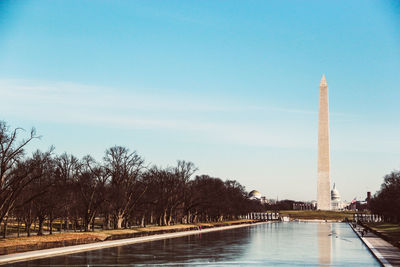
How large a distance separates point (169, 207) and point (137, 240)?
127 ft

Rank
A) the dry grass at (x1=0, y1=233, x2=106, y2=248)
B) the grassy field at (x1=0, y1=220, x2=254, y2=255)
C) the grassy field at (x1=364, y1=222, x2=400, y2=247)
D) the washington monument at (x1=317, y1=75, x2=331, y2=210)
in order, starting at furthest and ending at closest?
the washington monument at (x1=317, y1=75, x2=331, y2=210) → the grassy field at (x1=364, y1=222, x2=400, y2=247) → the dry grass at (x1=0, y1=233, x2=106, y2=248) → the grassy field at (x1=0, y1=220, x2=254, y2=255)

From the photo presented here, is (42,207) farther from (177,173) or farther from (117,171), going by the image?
(177,173)

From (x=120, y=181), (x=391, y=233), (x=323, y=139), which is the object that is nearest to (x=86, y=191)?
(x=120, y=181)

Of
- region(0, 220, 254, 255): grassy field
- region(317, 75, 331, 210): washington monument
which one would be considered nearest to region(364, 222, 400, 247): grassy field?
region(0, 220, 254, 255): grassy field

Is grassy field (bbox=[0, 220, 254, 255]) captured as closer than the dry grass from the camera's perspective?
Yes

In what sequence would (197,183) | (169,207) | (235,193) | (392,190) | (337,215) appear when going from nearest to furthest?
(392,190)
(169,207)
(197,183)
(235,193)
(337,215)

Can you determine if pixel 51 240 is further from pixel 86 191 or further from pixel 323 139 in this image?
pixel 323 139

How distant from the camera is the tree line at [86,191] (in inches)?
1850

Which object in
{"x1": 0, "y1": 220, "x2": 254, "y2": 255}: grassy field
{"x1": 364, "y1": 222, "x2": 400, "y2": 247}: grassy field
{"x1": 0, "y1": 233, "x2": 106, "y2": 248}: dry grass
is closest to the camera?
{"x1": 0, "y1": 220, "x2": 254, "y2": 255}: grassy field

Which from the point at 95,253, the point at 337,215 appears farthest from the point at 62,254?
the point at 337,215

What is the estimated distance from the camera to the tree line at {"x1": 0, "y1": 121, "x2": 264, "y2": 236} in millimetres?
47000

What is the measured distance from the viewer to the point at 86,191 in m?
67.1

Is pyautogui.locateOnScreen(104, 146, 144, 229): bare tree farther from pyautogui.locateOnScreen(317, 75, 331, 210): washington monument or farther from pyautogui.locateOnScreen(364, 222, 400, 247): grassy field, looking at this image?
pyautogui.locateOnScreen(317, 75, 331, 210): washington monument

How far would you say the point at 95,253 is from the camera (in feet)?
131
